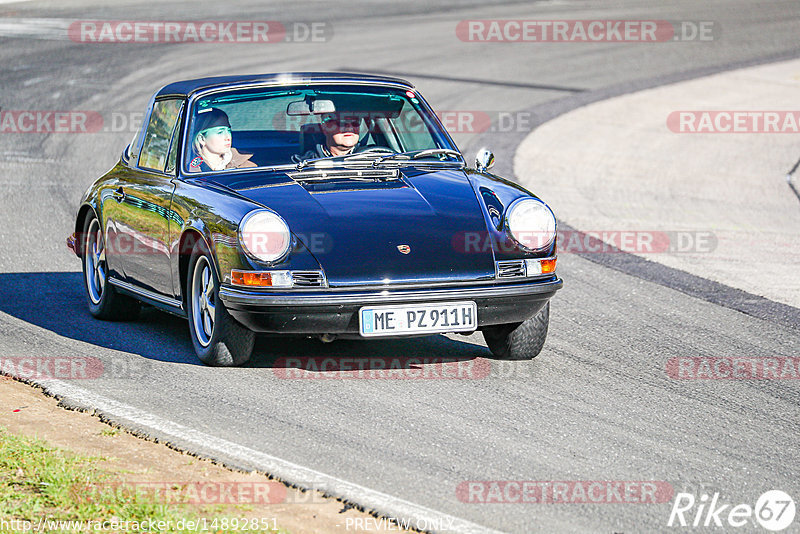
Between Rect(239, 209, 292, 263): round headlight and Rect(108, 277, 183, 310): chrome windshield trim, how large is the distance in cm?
95

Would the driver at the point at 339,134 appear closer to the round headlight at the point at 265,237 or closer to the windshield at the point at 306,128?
the windshield at the point at 306,128

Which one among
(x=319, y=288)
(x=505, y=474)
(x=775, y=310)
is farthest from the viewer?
(x=775, y=310)

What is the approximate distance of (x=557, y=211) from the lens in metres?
12.3

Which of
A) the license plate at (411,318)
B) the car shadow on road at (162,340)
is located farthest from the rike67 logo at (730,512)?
the car shadow on road at (162,340)

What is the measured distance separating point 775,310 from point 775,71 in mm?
14745

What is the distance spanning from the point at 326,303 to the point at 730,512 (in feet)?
7.33

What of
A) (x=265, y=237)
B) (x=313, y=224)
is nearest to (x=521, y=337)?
(x=313, y=224)

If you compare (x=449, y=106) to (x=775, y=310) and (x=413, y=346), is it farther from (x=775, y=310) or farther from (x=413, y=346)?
(x=413, y=346)

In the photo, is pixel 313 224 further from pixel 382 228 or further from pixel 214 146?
pixel 214 146

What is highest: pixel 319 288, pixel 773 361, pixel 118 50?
pixel 118 50

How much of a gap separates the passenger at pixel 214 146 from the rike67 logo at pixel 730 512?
345 cm

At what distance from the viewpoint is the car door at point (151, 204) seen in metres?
6.85

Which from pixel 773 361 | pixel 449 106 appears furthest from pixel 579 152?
pixel 773 361

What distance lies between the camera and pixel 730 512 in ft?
14.1
